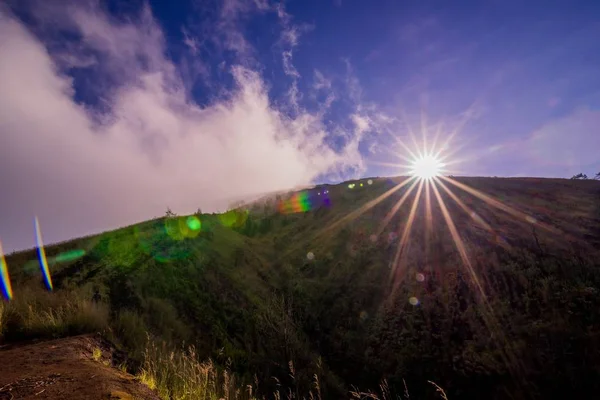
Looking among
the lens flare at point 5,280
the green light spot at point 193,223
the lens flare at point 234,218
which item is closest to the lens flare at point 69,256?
the lens flare at point 5,280

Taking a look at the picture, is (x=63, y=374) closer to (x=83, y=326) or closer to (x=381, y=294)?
(x=83, y=326)

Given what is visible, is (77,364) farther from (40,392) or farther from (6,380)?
(40,392)

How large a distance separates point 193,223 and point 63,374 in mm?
11031

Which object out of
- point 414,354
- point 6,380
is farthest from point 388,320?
point 6,380

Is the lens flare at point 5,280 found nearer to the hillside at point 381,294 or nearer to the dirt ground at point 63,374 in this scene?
the hillside at point 381,294

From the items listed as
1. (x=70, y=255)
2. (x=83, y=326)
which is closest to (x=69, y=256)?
(x=70, y=255)

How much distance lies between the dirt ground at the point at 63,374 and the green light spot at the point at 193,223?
874 centimetres

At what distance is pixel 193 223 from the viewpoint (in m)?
14.9

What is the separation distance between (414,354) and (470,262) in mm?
4209

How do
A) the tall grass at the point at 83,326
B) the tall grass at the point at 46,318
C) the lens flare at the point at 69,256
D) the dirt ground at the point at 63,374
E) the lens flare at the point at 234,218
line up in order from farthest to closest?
1. the lens flare at the point at 234,218
2. the lens flare at the point at 69,256
3. the tall grass at the point at 46,318
4. the tall grass at the point at 83,326
5. the dirt ground at the point at 63,374

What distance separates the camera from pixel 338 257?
49.6 feet

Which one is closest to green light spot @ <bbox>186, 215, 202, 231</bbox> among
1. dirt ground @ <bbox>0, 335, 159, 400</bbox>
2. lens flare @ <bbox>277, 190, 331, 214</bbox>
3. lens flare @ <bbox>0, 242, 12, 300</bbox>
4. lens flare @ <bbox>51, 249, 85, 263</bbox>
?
lens flare @ <bbox>51, 249, 85, 263</bbox>

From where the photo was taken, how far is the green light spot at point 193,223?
567 inches

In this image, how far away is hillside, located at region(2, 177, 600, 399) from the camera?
26.7 ft
